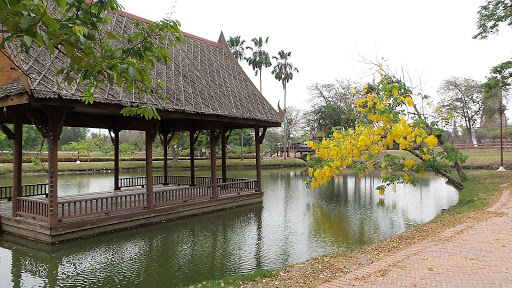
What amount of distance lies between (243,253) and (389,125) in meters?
7.74

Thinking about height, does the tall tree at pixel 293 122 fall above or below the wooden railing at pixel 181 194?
above

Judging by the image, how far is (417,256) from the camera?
6.04m

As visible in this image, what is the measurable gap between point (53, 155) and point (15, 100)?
63.8 inches

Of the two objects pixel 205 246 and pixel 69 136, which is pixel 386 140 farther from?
pixel 69 136

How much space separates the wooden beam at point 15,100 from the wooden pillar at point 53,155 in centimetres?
79

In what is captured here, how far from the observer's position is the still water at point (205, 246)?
23.3 ft

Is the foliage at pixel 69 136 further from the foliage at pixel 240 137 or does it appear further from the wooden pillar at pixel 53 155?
the wooden pillar at pixel 53 155

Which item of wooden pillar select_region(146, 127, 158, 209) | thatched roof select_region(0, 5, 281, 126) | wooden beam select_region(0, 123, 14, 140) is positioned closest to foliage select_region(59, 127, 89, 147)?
thatched roof select_region(0, 5, 281, 126)

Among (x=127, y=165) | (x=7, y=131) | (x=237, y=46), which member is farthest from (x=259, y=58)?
(x=7, y=131)

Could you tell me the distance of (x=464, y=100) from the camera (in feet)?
147

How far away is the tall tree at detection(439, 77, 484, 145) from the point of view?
4394 centimetres

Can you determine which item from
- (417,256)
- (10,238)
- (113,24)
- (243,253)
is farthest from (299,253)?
(113,24)

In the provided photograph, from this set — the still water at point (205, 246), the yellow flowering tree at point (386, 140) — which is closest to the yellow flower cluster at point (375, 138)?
the yellow flowering tree at point (386, 140)

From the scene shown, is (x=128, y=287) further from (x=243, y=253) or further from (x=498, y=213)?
(x=498, y=213)
